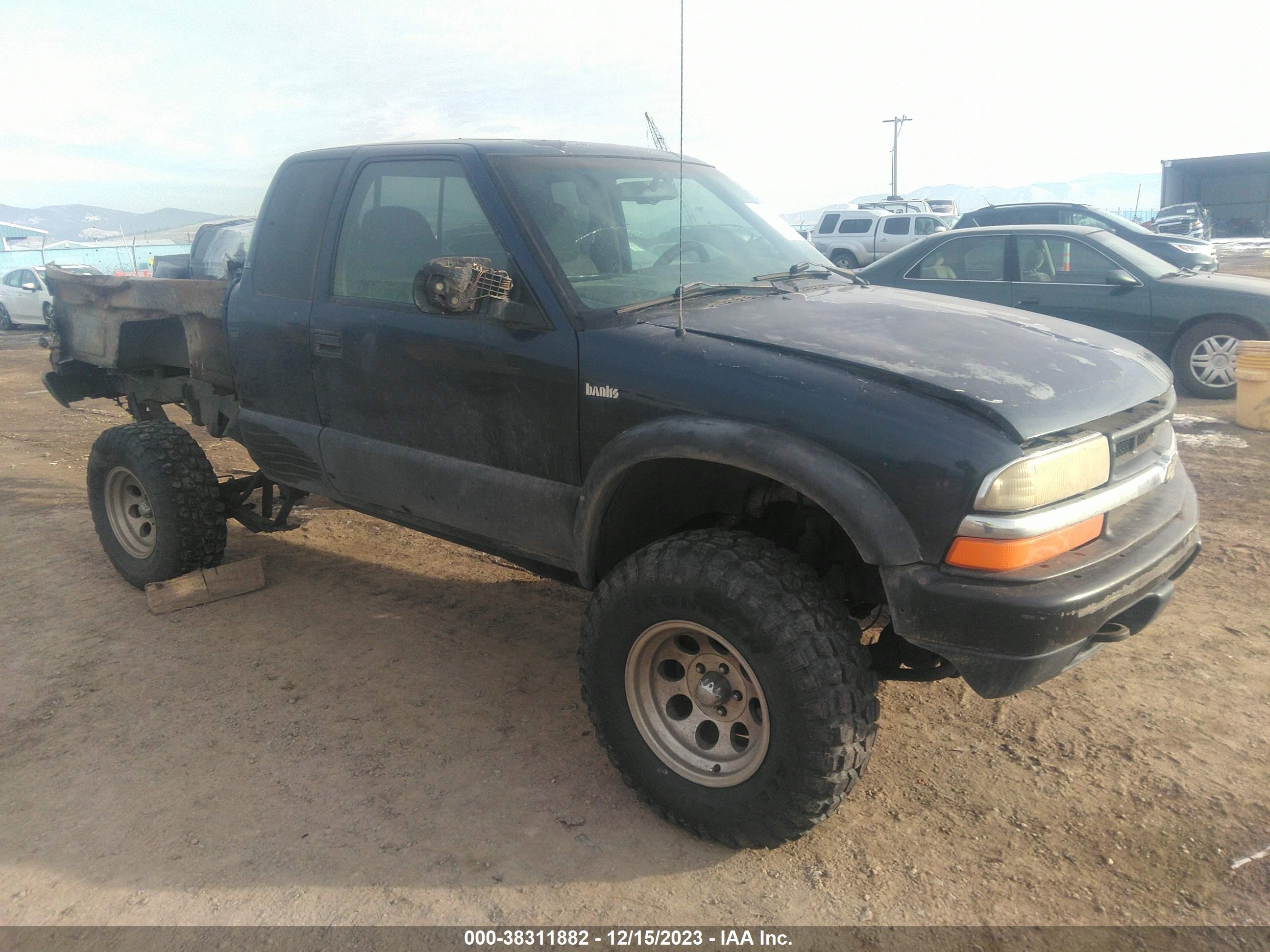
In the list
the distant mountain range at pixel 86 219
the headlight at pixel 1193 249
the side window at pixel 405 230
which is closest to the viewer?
the side window at pixel 405 230

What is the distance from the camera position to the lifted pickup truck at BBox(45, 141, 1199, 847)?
234 cm

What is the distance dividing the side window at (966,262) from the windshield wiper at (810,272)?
566 centimetres

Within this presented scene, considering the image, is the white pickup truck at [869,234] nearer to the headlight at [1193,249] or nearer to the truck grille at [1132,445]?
the headlight at [1193,249]

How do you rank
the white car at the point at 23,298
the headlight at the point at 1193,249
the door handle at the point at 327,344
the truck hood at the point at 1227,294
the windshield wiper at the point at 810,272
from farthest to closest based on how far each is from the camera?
the white car at the point at 23,298, the headlight at the point at 1193,249, the truck hood at the point at 1227,294, the door handle at the point at 327,344, the windshield wiper at the point at 810,272

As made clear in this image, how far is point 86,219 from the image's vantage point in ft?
357

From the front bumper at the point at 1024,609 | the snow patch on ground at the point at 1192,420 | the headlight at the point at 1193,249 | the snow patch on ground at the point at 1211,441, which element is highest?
the headlight at the point at 1193,249

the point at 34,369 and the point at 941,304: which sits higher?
the point at 941,304

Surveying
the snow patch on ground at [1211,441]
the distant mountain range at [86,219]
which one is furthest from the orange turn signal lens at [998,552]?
the distant mountain range at [86,219]

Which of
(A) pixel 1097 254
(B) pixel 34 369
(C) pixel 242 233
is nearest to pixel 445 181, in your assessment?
(A) pixel 1097 254

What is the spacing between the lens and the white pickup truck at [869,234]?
2217 centimetres

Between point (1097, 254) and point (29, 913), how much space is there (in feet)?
29.8

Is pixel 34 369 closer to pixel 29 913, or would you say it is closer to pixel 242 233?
pixel 242 233

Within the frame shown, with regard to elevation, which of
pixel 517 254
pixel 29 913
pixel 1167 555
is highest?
pixel 517 254

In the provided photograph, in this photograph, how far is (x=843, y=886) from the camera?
2.60 metres
